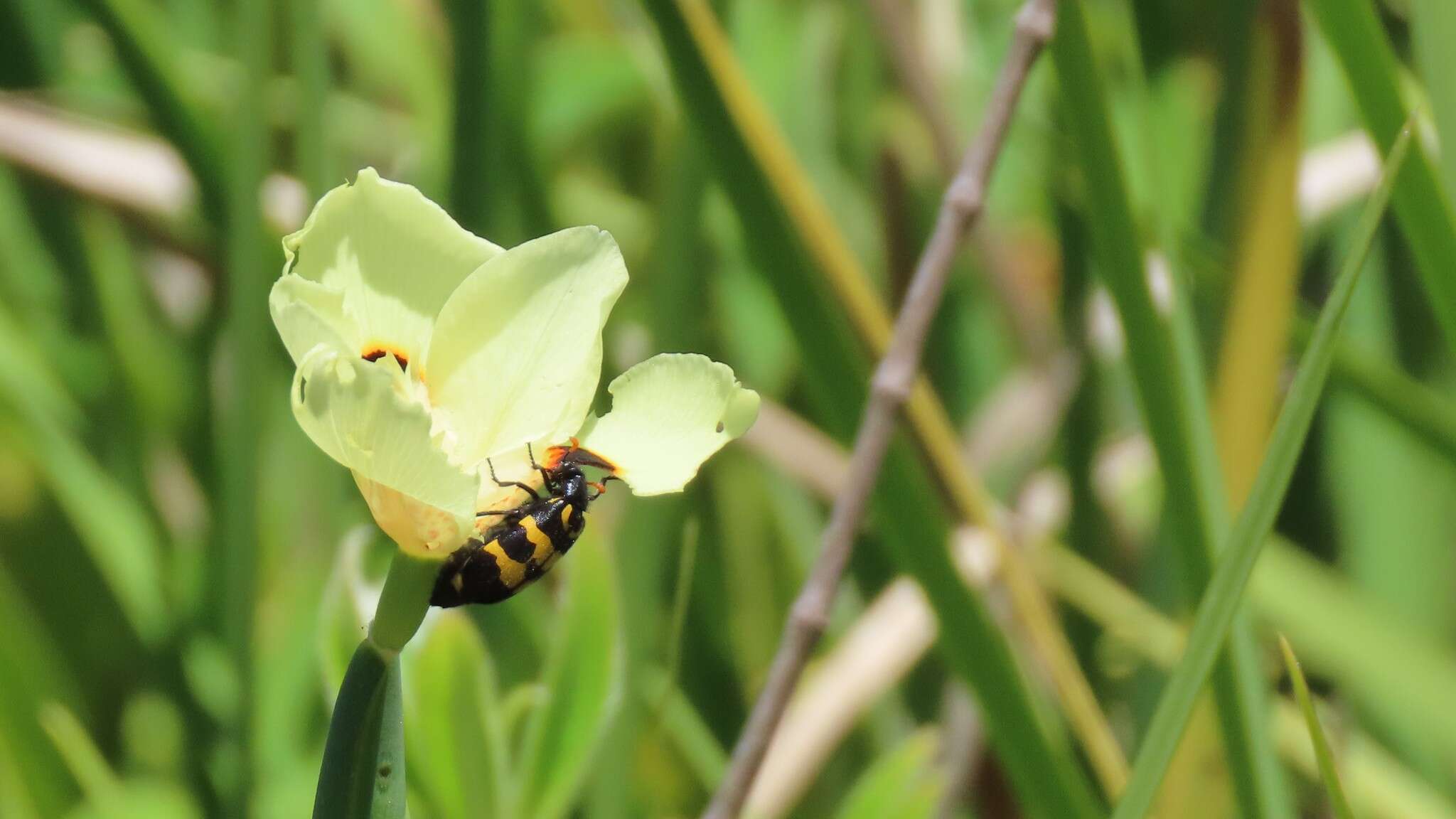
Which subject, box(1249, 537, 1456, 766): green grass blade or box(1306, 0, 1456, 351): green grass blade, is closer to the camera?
box(1306, 0, 1456, 351): green grass blade

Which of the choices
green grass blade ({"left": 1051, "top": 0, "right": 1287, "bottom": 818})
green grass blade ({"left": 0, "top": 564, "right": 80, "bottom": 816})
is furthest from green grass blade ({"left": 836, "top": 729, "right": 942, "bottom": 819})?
green grass blade ({"left": 0, "top": 564, "right": 80, "bottom": 816})

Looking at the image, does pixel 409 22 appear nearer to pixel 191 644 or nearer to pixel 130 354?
pixel 130 354

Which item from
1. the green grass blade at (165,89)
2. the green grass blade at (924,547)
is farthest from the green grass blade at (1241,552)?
the green grass blade at (165,89)

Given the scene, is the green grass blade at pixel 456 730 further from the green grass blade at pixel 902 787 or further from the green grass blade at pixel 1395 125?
the green grass blade at pixel 1395 125

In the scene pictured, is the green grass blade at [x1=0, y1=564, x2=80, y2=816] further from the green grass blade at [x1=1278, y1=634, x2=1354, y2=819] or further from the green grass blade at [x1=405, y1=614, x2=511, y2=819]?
the green grass blade at [x1=1278, y1=634, x2=1354, y2=819]

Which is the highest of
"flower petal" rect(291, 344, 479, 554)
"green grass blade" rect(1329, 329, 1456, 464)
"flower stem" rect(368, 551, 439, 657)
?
"flower petal" rect(291, 344, 479, 554)

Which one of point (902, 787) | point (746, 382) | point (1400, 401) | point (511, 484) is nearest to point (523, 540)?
point (511, 484)

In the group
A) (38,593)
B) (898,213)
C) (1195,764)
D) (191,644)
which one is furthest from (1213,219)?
(38,593)
